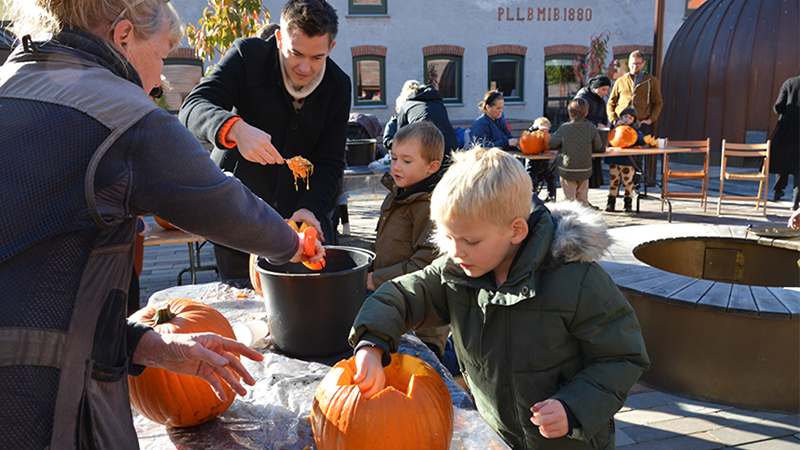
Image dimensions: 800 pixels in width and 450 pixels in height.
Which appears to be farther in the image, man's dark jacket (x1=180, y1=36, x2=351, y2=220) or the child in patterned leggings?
the child in patterned leggings

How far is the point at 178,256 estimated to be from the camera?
682 centimetres

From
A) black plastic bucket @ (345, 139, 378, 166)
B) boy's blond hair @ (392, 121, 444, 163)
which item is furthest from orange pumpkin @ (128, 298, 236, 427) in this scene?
black plastic bucket @ (345, 139, 378, 166)

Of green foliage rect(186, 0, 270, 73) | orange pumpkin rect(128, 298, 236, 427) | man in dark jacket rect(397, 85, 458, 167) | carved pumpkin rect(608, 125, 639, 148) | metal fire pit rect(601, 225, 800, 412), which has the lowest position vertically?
metal fire pit rect(601, 225, 800, 412)

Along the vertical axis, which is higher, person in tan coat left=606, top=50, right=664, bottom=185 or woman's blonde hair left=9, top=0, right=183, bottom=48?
person in tan coat left=606, top=50, right=664, bottom=185

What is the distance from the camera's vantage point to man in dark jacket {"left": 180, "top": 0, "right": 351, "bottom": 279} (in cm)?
232

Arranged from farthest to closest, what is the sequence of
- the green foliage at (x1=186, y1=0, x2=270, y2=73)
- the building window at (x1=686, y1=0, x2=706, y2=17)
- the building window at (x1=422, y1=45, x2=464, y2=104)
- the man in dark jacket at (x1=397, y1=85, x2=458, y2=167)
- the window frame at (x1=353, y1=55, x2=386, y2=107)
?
the building window at (x1=686, y1=0, x2=706, y2=17) < the building window at (x1=422, y1=45, x2=464, y2=104) < the window frame at (x1=353, y1=55, x2=386, y2=107) < the green foliage at (x1=186, y1=0, x2=270, y2=73) < the man in dark jacket at (x1=397, y1=85, x2=458, y2=167)

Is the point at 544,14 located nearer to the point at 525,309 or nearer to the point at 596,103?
the point at 596,103

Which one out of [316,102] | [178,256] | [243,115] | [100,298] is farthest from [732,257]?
[178,256]

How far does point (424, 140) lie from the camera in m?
2.46

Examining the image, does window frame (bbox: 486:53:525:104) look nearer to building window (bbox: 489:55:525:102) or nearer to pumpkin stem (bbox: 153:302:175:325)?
building window (bbox: 489:55:525:102)

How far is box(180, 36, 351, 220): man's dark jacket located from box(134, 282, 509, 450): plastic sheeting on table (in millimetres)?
945

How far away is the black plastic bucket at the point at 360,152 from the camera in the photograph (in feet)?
20.1

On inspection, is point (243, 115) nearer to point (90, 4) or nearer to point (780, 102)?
point (90, 4)

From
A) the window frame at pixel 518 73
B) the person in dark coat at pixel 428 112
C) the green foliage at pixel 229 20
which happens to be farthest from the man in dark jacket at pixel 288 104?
the window frame at pixel 518 73
